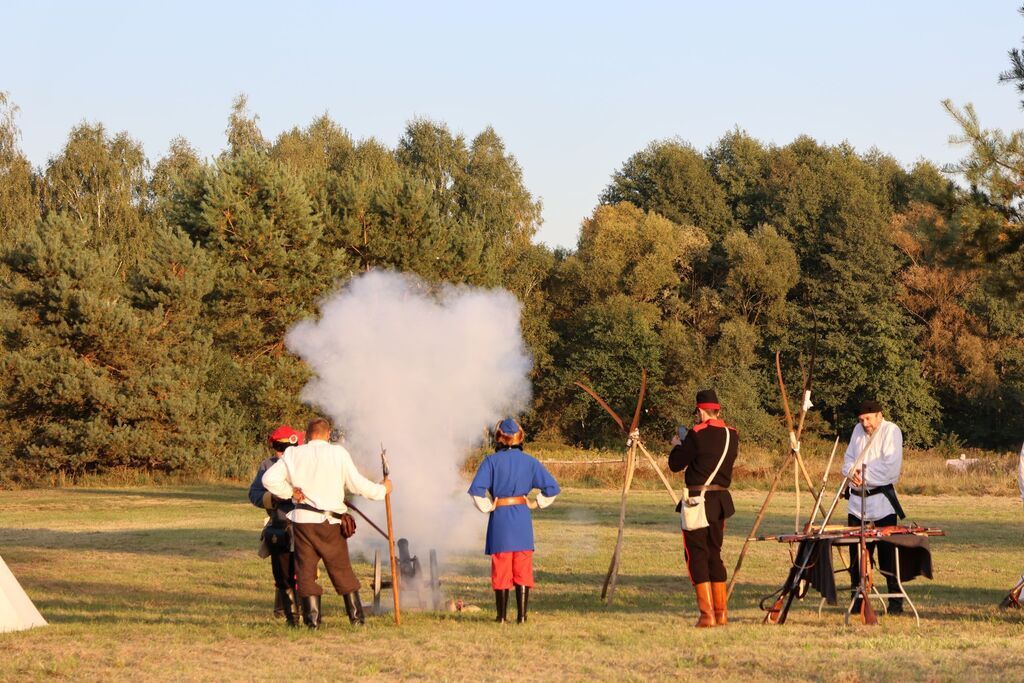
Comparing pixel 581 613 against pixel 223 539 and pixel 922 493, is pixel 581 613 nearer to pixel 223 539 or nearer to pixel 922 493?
pixel 223 539

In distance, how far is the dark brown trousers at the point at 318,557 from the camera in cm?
1129

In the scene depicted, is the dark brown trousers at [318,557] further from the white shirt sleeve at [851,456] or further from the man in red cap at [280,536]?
the white shirt sleeve at [851,456]

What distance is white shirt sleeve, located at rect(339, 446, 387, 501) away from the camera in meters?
11.3

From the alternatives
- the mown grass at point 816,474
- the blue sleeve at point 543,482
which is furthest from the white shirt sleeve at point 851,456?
the mown grass at point 816,474

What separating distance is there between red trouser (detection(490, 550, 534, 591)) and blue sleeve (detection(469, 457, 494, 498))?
0.56 metres

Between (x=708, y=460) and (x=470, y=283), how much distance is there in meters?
36.0

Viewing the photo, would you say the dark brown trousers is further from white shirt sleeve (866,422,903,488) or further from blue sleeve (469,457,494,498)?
white shirt sleeve (866,422,903,488)

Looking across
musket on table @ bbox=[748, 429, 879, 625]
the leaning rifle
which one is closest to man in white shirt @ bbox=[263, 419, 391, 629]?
musket on table @ bbox=[748, 429, 879, 625]

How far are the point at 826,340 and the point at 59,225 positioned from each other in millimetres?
33229

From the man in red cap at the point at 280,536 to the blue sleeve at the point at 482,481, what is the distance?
64.4 inches

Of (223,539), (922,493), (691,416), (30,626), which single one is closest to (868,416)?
(30,626)

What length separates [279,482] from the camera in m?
11.4

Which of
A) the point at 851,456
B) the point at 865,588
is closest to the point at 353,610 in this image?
the point at 865,588

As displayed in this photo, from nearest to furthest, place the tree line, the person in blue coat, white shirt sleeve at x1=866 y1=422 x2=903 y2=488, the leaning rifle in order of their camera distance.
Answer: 1. the leaning rifle
2. the person in blue coat
3. white shirt sleeve at x1=866 y1=422 x2=903 y2=488
4. the tree line
